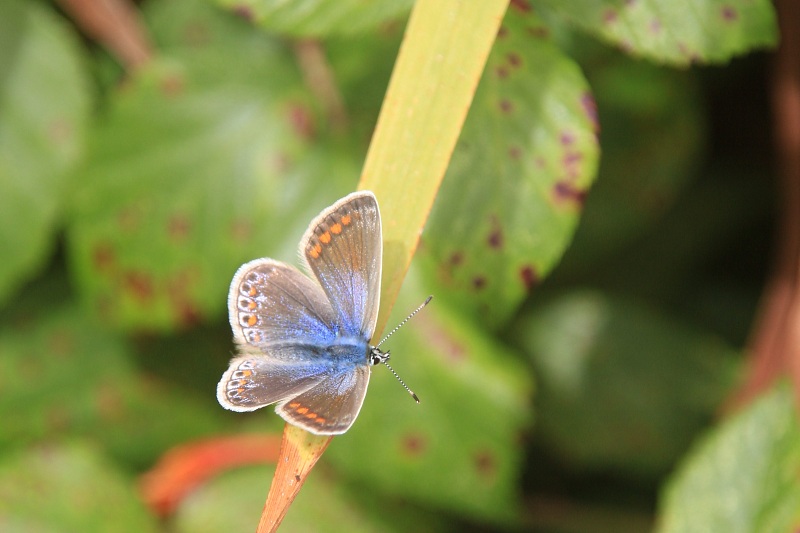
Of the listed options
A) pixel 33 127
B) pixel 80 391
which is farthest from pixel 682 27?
pixel 80 391

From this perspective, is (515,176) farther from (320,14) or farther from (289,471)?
(289,471)

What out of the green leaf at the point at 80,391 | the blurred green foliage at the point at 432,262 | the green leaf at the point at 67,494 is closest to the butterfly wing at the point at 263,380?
the blurred green foliage at the point at 432,262

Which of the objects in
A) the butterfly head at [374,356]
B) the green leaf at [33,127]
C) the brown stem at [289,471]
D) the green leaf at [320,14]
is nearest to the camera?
the brown stem at [289,471]

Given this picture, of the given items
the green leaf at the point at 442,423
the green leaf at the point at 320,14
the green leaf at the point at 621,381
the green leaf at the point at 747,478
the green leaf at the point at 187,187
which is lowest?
the green leaf at the point at 621,381

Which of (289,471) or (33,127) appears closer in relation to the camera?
(289,471)

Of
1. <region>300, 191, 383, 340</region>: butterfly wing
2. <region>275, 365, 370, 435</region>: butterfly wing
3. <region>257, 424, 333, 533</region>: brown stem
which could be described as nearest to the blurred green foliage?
<region>300, 191, 383, 340</region>: butterfly wing

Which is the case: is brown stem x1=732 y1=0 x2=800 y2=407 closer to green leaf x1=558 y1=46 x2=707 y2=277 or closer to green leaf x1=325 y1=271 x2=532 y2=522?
green leaf x1=558 y1=46 x2=707 y2=277

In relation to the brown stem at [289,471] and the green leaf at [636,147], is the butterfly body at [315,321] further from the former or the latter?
the green leaf at [636,147]
